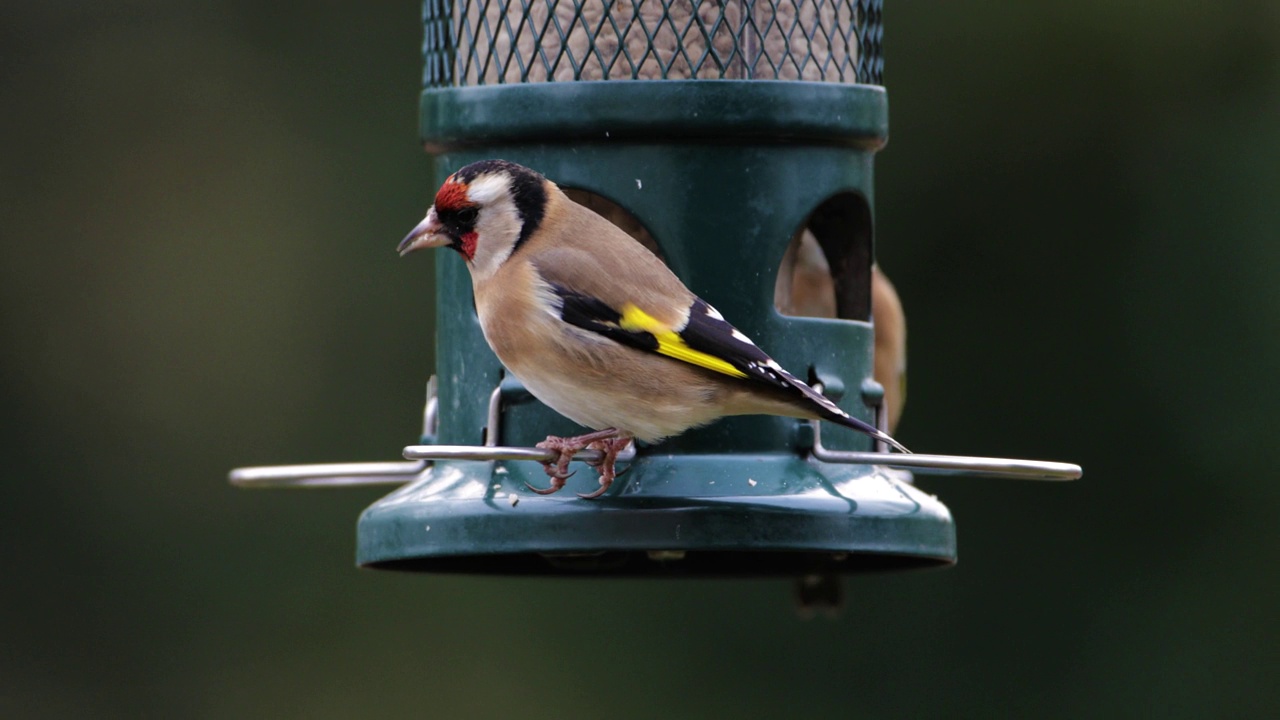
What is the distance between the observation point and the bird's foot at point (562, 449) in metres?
5.85

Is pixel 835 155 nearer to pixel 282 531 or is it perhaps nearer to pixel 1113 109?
pixel 1113 109

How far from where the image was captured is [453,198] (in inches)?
241

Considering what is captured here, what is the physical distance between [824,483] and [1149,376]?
18.8 ft

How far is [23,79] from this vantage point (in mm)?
13219

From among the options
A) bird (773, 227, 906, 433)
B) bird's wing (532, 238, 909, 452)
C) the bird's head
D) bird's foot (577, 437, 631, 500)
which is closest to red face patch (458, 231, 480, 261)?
the bird's head

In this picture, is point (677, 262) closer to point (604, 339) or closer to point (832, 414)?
point (604, 339)

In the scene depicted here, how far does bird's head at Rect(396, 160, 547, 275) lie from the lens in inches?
239

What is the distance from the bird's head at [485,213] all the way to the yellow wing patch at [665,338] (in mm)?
468

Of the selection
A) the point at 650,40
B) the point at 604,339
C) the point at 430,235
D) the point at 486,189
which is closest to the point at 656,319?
the point at 604,339

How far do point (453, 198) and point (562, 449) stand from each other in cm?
88

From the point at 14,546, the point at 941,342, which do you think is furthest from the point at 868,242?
the point at 14,546

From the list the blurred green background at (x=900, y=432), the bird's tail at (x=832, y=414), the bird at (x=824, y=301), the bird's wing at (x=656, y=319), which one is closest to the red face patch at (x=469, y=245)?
the bird's wing at (x=656, y=319)

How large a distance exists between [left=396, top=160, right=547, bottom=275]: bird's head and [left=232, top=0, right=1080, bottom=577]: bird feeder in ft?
1.09

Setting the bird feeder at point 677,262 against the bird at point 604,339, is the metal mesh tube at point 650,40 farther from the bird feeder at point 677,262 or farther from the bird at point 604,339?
the bird at point 604,339
